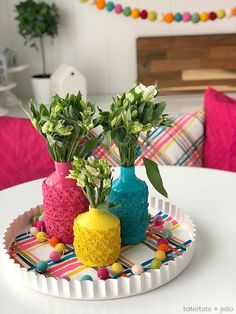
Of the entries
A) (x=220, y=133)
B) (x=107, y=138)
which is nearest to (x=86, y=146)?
(x=107, y=138)

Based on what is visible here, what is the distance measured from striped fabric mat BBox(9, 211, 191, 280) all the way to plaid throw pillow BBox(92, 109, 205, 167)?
0.74m

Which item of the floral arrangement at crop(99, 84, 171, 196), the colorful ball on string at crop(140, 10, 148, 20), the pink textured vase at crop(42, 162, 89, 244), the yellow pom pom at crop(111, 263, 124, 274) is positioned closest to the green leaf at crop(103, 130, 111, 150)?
the floral arrangement at crop(99, 84, 171, 196)

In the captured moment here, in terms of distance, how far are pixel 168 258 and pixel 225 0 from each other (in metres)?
1.97

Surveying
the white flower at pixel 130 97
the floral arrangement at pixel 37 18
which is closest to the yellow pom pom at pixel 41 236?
the white flower at pixel 130 97

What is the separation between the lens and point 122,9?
2.60m

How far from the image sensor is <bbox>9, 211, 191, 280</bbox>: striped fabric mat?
0.92 meters

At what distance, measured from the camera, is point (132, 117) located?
0.86 m

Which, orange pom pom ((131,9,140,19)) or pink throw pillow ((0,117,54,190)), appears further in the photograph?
orange pom pom ((131,9,140,19))

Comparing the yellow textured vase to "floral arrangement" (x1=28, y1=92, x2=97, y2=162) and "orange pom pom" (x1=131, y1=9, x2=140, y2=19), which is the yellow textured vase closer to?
"floral arrangement" (x1=28, y1=92, x2=97, y2=162)

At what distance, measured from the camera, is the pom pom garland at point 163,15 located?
2592 mm

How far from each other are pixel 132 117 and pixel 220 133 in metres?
1.00

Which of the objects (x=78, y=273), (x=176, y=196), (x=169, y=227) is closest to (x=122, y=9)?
(x=176, y=196)

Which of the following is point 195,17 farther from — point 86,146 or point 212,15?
point 86,146

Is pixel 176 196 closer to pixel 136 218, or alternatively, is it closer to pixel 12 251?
pixel 136 218
